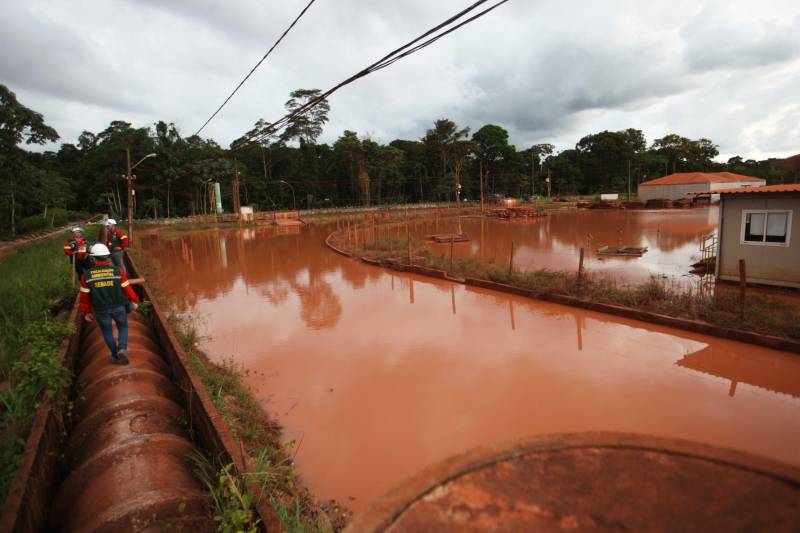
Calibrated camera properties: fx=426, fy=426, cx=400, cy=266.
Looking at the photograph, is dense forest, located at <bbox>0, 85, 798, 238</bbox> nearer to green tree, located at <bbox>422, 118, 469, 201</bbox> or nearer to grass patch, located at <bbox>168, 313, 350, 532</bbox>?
green tree, located at <bbox>422, 118, 469, 201</bbox>

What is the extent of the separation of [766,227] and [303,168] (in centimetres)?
5374

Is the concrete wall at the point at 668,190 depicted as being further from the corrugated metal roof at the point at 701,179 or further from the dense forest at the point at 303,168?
the dense forest at the point at 303,168

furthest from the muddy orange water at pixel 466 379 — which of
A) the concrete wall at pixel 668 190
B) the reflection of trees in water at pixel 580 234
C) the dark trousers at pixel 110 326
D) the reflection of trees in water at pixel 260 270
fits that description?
the concrete wall at pixel 668 190

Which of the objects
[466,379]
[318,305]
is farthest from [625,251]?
[466,379]

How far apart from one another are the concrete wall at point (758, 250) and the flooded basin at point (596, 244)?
145cm

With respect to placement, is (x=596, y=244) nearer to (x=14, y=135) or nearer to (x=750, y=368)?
(x=750, y=368)

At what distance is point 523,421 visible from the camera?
6.00 m

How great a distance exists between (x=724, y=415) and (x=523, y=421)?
2.88 m

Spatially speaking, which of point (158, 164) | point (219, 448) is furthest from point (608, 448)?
point (158, 164)

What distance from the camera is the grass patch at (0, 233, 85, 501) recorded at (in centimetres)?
380

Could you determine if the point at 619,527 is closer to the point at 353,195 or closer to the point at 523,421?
the point at 523,421

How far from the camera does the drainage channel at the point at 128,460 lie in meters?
3.01

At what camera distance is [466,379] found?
731 cm

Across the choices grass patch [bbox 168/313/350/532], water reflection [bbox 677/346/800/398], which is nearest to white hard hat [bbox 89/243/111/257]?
grass patch [bbox 168/313/350/532]
